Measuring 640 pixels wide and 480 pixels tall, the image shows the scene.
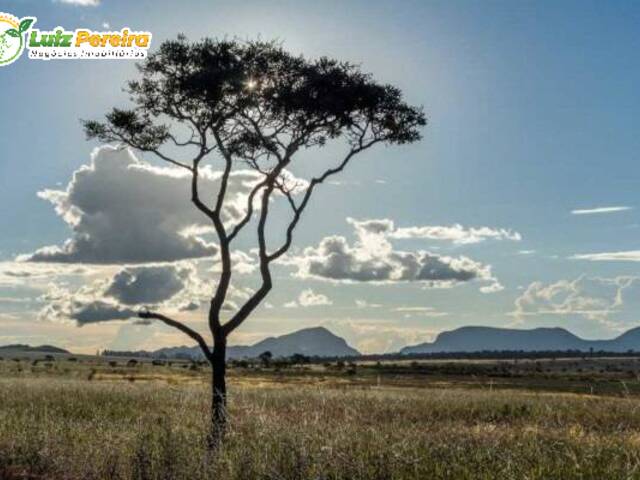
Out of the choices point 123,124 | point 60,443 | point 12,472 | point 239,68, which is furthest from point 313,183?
point 12,472

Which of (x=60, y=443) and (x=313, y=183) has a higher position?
(x=313, y=183)

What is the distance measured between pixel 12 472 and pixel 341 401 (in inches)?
778

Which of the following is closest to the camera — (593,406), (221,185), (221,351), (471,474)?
(471,474)

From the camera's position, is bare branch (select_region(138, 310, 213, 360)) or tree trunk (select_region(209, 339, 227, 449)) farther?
bare branch (select_region(138, 310, 213, 360))

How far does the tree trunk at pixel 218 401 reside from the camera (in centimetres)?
1769

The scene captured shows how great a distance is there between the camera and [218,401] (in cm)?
1959

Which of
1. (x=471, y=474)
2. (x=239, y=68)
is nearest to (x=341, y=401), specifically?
(x=239, y=68)

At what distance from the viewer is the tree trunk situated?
696 inches

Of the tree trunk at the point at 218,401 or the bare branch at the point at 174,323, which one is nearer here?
the tree trunk at the point at 218,401

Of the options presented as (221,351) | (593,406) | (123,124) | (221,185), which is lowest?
(593,406)

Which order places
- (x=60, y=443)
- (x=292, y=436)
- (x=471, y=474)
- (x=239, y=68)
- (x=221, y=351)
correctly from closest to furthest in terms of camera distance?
(x=471, y=474) < (x=292, y=436) < (x=60, y=443) < (x=221, y=351) < (x=239, y=68)

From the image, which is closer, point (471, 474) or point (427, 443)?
point (471, 474)

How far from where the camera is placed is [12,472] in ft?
47.1

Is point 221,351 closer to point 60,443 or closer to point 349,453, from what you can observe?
point 60,443
